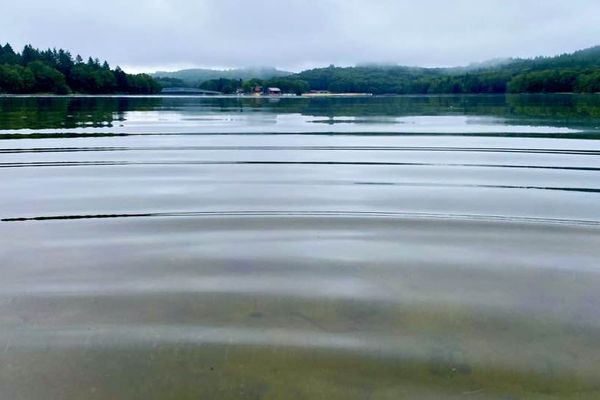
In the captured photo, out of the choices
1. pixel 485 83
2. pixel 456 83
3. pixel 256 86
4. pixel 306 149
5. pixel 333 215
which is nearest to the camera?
pixel 333 215

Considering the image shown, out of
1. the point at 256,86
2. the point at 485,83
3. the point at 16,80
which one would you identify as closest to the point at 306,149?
the point at 16,80

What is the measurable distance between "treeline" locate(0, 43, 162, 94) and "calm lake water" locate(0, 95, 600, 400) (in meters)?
107

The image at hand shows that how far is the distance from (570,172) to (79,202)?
7961mm

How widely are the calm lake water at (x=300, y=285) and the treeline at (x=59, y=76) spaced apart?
352 feet

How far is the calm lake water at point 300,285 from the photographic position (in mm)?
2887

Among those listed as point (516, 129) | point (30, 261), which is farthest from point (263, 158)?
point (516, 129)

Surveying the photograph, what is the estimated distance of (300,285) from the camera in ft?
13.6

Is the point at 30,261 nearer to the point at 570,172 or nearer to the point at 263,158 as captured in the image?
the point at 263,158

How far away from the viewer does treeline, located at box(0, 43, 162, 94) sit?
103 m

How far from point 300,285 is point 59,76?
408 feet

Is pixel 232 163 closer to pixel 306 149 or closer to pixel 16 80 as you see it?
pixel 306 149

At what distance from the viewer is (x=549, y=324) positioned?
3529mm

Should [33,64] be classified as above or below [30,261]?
above

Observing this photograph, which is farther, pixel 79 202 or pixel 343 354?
pixel 79 202
